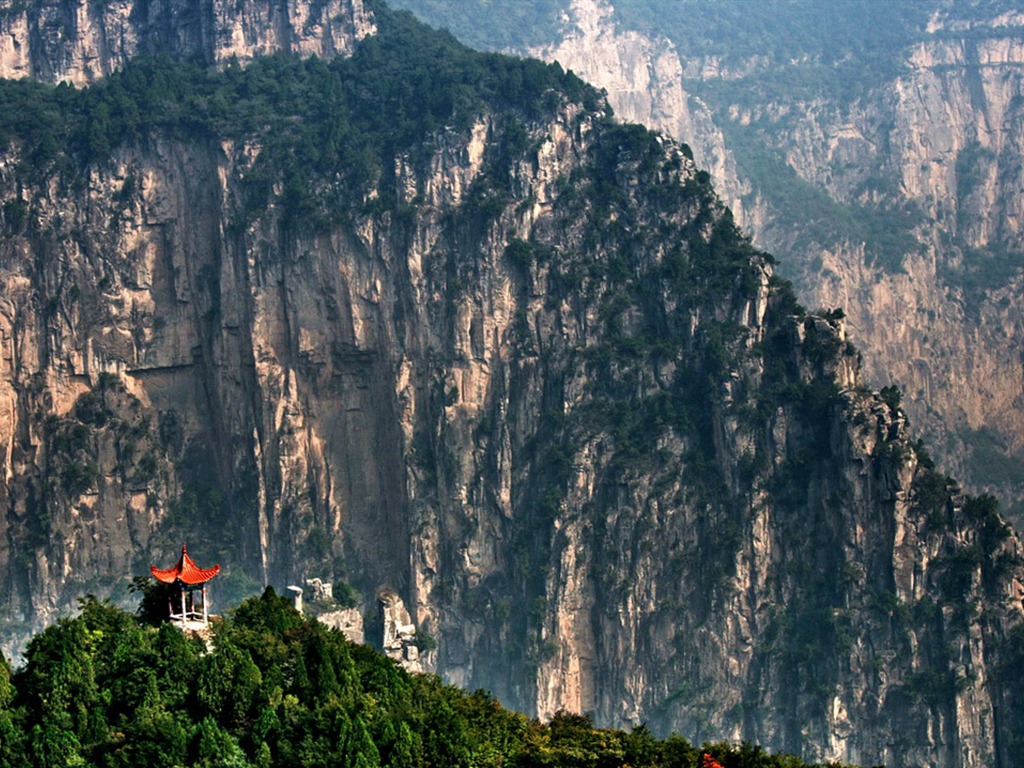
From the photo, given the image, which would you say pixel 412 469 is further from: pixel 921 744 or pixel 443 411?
pixel 921 744

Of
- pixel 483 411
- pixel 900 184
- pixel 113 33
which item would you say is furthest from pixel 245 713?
pixel 900 184

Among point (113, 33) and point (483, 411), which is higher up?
point (113, 33)

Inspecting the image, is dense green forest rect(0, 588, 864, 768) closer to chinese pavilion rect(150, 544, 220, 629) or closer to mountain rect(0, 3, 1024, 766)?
chinese pavilion rect(150, 544, 220, 629)

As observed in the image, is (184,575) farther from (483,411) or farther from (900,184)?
(900,184)

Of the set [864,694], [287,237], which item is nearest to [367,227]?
[287,237]

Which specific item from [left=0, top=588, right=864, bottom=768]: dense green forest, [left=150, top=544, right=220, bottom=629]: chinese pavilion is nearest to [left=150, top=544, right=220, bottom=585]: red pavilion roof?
[left=150, top=544, right=220, bottom=629]: chinese pavilion
